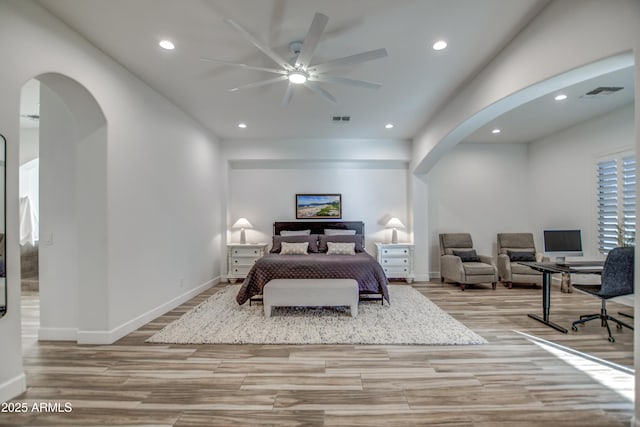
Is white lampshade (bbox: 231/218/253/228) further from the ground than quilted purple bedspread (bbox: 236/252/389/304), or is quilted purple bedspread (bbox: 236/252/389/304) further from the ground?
white lampshade (bbox: 231/218/253/228)

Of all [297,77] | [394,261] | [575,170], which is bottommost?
[394,261]

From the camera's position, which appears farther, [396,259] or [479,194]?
[479,194]

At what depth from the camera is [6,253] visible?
2.02 meters

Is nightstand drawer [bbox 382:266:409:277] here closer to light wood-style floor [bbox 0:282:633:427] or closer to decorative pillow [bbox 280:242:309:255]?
decorative pillow [bbox 280:242:309:255]

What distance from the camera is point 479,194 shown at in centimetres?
618

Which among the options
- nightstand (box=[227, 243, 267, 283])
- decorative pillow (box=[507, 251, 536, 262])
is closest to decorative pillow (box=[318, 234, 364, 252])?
nightstand (box=[227, 243, 267, 283])

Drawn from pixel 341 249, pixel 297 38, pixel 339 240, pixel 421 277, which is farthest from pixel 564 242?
pixel 297 38

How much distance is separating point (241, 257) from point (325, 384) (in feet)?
12.9

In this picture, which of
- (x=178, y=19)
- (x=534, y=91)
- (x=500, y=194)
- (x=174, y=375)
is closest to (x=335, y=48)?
(x=178, y=19)

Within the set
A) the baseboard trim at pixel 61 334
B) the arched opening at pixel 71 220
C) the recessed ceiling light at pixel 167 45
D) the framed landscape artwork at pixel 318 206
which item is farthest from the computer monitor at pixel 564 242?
the baseboard trim at pixel 61 334

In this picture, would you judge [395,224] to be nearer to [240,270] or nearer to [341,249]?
[341,249]

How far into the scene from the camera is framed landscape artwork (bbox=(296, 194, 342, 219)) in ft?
20.2

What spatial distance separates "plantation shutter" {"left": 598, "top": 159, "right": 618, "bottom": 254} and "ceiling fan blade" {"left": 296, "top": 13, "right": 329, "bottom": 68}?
5409 millimetres

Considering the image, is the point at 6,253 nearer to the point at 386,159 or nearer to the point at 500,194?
the point at 386,159
